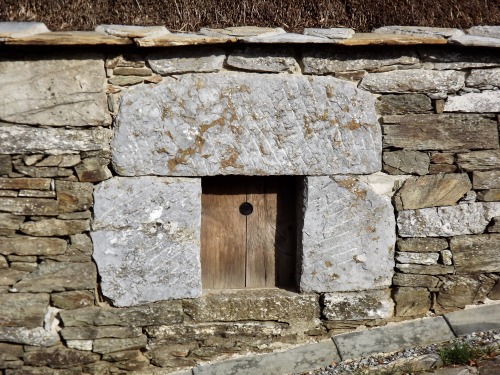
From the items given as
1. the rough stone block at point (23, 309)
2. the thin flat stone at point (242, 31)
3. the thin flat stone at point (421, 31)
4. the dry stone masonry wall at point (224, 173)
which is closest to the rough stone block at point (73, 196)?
the dry stone masonry wall at point (224, 173)

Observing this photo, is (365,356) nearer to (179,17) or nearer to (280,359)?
(280,359)

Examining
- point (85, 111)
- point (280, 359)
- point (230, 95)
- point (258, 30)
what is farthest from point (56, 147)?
point (280, 359)

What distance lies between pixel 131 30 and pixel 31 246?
1342mm

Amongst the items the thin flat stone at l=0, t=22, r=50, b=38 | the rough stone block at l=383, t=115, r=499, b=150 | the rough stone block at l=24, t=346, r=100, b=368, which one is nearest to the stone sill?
the thin flat stone at l=0, t=22, r=50, b=38

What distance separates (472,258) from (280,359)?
1376 mm

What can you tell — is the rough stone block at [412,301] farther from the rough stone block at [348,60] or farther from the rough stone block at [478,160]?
the rough stone block at [348,60]

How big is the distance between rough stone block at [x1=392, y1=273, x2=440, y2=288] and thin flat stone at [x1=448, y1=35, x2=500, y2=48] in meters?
1.45

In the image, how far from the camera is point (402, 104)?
13.0 feet

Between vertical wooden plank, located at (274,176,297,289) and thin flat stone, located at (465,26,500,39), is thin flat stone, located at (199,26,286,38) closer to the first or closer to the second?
vertical wooden plank, located at (274,176,297,289)

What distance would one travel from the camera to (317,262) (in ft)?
13.3

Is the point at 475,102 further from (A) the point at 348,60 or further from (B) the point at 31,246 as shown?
(B) the point at 31,246

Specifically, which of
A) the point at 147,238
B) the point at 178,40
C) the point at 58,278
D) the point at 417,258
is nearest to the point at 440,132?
the point at 417,258

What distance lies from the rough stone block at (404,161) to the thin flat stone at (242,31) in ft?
3.27

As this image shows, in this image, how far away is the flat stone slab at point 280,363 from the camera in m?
4.01
